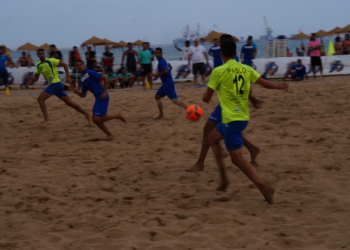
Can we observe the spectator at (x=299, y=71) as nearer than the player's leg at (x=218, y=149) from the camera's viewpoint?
No

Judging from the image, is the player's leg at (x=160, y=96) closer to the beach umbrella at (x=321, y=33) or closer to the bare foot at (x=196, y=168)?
the bare foot at (x=196, y=168)

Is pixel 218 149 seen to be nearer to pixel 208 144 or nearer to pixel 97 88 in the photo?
pixel 208 144

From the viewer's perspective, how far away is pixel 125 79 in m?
14.4

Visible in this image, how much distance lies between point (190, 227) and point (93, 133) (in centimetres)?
470

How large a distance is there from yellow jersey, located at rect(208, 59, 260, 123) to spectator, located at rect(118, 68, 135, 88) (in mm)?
10481

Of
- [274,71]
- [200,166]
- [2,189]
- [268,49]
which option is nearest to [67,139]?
[2,189]

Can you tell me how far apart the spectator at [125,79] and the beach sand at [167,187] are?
5.55 metres

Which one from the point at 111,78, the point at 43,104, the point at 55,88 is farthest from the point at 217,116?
the point at 111,78

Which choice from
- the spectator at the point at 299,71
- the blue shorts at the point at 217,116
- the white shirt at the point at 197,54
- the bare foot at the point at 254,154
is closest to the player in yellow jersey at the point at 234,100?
the blue shorts at the point at 217,116

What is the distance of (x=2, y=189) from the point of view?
4957 mm

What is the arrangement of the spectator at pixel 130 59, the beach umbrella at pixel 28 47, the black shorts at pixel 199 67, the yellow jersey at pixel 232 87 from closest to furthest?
the yellow jersey at pixel 232 87 < the black shorts at pixel 199 67 < the spectator at pixel 130 59 < the beach umbrella at pixel 28 47

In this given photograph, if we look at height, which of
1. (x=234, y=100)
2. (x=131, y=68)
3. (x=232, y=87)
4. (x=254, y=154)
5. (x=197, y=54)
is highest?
(x=197, y=54)

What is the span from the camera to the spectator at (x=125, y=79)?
46.9 ft

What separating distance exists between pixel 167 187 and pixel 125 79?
9828 millimetres
